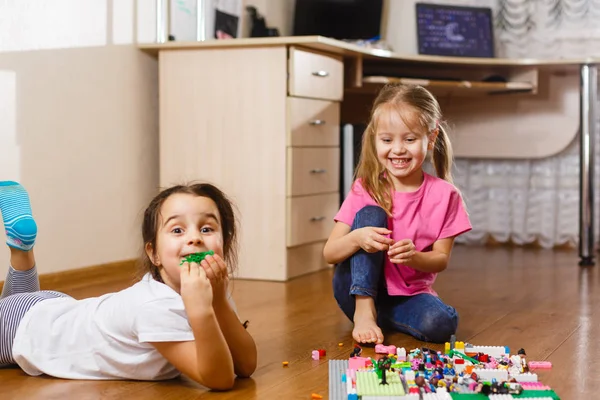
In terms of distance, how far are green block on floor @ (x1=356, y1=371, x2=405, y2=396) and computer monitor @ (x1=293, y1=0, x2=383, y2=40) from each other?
242 cm

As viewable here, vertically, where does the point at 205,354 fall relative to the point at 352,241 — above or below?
below

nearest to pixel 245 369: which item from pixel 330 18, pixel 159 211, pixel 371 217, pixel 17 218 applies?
pixel 159 211

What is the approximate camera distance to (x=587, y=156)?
320cm

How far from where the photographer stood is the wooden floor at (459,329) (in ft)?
4.79

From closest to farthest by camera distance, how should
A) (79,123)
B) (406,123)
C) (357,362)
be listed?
(357,362)
(406,123)
(79,123)

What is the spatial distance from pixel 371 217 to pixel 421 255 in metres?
0.15

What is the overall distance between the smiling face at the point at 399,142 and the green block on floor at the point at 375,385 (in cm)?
63

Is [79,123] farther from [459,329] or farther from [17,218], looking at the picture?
[459,329]

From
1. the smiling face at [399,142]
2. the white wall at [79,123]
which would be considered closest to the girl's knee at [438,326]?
the smiling face at [399,142]

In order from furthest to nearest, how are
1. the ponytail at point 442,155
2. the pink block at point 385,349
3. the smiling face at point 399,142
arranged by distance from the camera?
the ponytail at point 442,155
the smiling face at point 399,142
the pink block at point 385,349

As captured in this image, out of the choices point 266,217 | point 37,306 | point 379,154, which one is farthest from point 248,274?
point 37,306

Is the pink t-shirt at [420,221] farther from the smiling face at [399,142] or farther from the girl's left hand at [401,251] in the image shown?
the girl's left hand at [401,251]

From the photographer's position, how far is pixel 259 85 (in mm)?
2783

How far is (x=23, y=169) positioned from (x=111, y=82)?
522 millimetres
